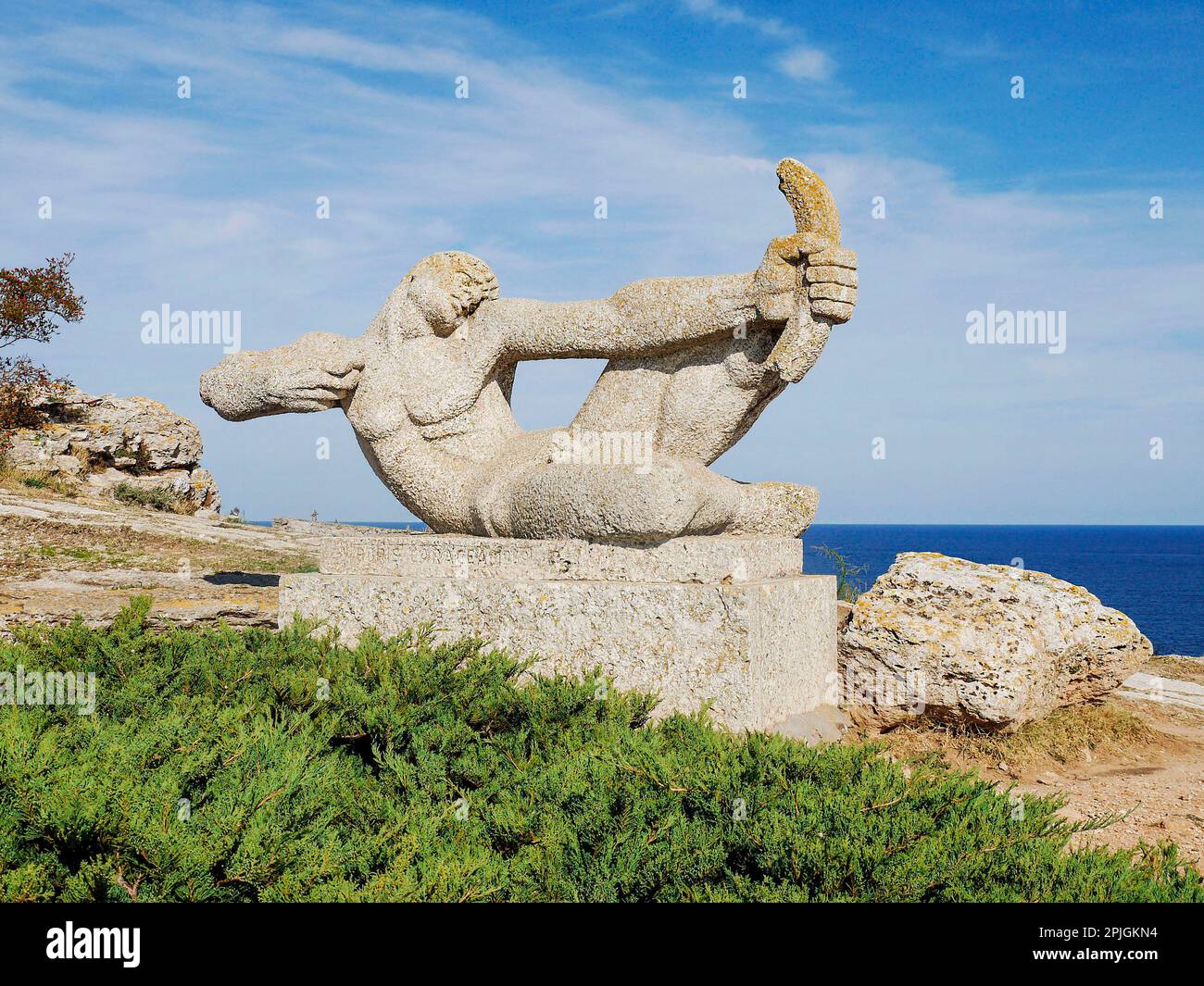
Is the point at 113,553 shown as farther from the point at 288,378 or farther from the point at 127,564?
the point at 288,378

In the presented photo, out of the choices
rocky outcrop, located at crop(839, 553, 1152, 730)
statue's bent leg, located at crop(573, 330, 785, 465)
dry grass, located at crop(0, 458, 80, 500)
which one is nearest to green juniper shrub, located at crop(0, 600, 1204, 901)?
rocky outcrop, located at crop(839, 553, 1152, 730)

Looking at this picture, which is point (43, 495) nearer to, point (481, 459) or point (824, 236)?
point (481, 459)

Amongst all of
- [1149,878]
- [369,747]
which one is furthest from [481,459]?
[1149,878]

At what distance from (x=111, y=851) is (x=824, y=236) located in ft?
13.1

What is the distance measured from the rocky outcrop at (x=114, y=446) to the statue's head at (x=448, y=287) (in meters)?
9.22

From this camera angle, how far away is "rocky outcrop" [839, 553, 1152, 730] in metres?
5.20

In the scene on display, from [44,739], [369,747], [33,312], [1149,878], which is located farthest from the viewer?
[33,312]

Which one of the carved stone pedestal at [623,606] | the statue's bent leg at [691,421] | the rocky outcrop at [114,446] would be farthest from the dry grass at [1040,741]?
the rocky outcrop at [114,446]

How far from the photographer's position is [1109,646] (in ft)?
18.2

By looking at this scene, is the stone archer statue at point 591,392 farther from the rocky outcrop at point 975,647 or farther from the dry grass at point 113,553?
the dry grass at point 113,553

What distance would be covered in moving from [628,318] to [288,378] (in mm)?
2037

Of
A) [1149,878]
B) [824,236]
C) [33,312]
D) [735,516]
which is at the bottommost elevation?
[1149,878]

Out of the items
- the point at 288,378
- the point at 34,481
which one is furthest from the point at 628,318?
the point at 34,481

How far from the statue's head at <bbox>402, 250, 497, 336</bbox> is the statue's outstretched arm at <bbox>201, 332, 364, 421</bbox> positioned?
0.50 metres
